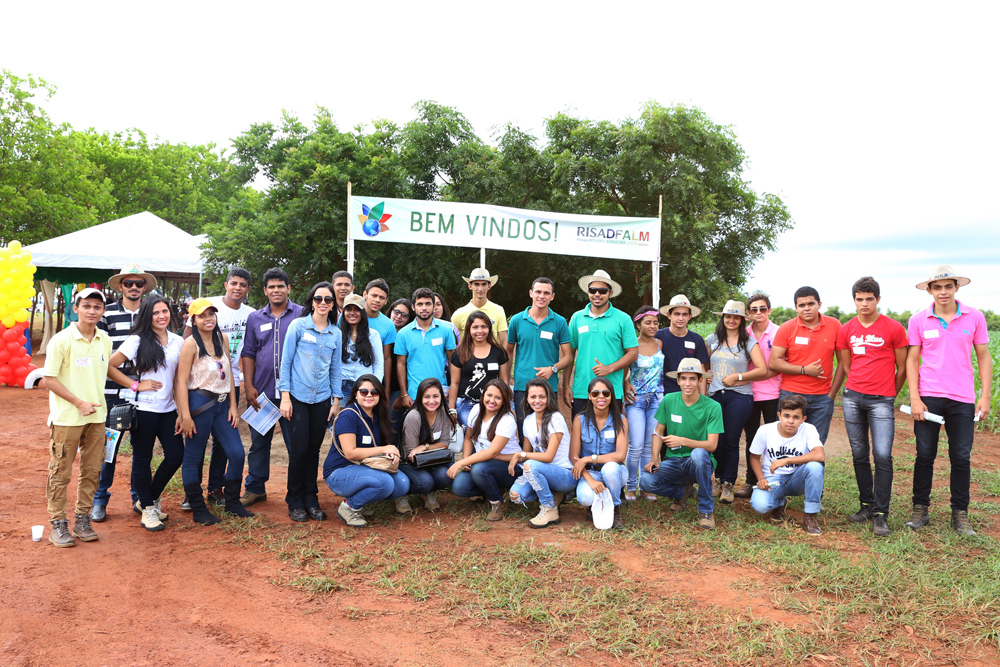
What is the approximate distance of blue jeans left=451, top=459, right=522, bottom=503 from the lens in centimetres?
495

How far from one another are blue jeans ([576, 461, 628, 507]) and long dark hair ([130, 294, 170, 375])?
3.08 metres

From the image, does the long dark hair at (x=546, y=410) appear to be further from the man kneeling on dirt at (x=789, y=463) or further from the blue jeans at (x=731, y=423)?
the man kneeling on dirt at (x=789, y=463)

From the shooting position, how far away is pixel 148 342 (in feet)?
14.6

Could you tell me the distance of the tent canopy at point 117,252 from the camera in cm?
1348

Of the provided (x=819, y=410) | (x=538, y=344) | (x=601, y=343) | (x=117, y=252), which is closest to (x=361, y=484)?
(x=538, y=344)

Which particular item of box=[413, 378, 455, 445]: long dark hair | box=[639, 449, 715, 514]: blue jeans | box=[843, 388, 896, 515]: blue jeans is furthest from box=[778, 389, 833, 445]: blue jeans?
box=[413, 378, 455, 445]: long dark hair

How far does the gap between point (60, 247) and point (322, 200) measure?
5637 mm

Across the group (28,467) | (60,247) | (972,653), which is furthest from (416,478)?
(60,247)

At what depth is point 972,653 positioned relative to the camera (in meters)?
3.10

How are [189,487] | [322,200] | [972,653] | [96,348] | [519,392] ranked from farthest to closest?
[322,200] < [519,392] < [189,487] < [96,348] < [972,653]

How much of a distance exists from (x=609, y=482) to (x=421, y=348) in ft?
6.05

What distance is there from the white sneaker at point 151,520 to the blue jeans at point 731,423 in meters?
4.27

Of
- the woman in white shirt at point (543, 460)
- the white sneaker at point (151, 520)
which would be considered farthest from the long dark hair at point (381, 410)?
the white sneaker at point (151, 520)

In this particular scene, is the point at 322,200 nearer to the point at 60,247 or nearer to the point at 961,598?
the point at 60,247
